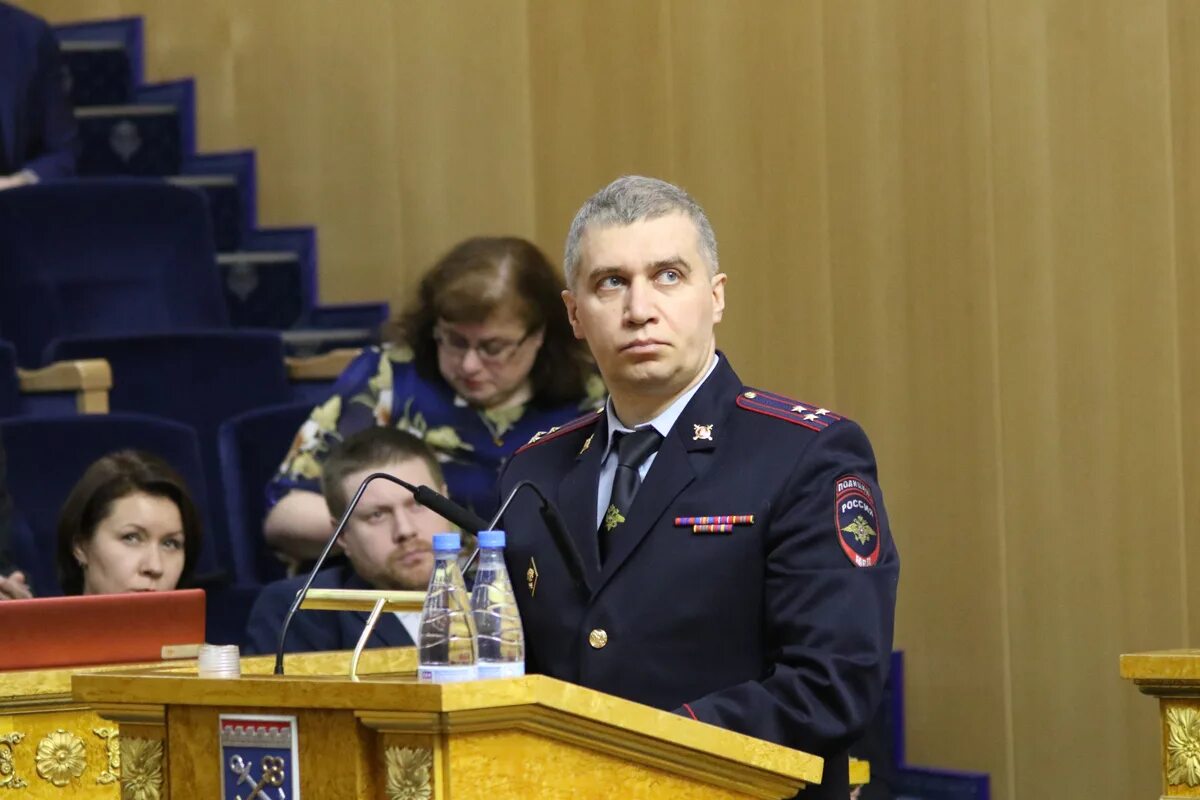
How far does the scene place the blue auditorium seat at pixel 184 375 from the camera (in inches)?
163

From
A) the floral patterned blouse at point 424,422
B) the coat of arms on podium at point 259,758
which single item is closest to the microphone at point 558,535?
the coat of arms on podium at point 259,758

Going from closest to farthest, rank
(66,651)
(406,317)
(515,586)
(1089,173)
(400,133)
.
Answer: (515,586) → (66,651) → (1089,173) → (406,317) → (400,133)

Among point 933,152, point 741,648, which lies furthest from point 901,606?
point 741,648

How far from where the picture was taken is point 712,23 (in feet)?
13.4

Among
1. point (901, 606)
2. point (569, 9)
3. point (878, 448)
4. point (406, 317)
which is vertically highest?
point (569, 9)

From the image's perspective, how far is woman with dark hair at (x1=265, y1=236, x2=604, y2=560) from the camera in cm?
328

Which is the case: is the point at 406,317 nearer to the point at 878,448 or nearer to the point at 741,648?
the point at 878,448

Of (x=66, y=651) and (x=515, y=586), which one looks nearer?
(x=515, y=586)

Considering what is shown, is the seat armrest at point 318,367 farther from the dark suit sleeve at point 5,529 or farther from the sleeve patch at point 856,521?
the sleeve patch at point 856,521

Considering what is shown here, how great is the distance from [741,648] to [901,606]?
76.4 inches

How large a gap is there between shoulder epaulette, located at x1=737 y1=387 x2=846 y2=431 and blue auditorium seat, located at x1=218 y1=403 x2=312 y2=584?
224 cm

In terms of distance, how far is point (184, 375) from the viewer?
4.18 metres

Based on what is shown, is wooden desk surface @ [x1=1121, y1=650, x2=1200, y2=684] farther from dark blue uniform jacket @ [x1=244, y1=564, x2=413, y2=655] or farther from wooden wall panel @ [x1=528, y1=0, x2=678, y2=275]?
wooden wall panel @ [x1=528, y1=0, x2=678, y2=275]

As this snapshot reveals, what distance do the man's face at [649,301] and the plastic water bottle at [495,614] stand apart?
30 centimetres
